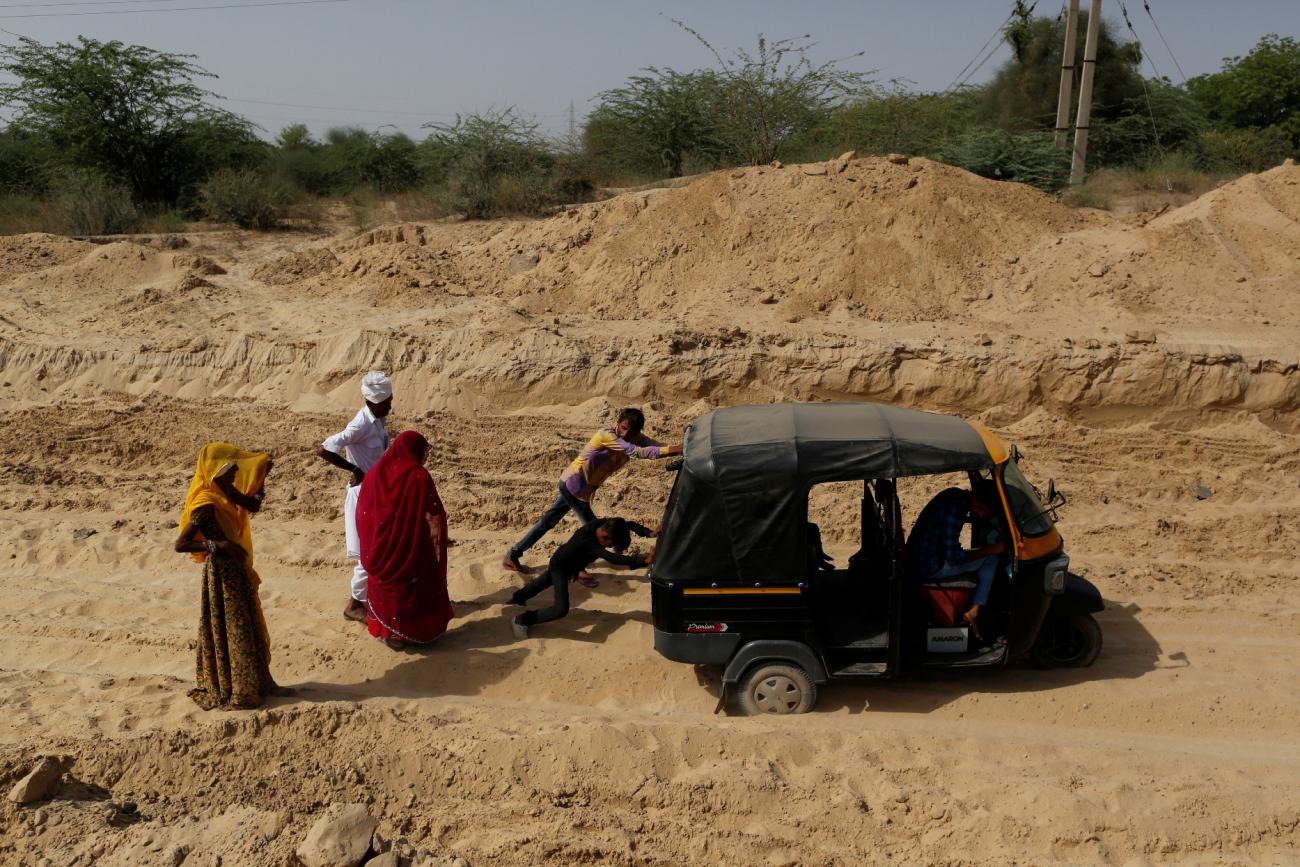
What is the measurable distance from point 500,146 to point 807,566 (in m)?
14.9

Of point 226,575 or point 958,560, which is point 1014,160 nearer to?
point 958,560

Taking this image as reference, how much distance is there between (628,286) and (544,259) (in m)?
1.69

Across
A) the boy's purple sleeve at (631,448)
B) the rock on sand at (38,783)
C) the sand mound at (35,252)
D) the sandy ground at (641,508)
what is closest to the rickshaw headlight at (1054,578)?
the sandy ground at (641,508)

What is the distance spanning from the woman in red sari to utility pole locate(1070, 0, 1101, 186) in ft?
45.1

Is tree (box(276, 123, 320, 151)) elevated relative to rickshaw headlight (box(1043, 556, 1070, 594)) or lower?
elevated

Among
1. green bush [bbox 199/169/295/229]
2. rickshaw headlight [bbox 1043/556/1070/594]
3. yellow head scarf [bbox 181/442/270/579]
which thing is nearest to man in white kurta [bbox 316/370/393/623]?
yellow head scarf [bbox 181/442/270/579]

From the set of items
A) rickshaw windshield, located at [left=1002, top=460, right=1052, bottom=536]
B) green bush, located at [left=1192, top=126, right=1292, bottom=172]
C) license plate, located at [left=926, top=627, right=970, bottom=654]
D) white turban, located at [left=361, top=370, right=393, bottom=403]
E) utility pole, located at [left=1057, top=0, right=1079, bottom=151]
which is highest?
utility pole, located at [left=1057, top=0, right=1079, bottom=151]

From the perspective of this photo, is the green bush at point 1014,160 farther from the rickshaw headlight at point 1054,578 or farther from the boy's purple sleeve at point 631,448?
the rickshaw headlight at point 1054,578

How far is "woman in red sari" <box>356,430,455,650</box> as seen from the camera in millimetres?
6418

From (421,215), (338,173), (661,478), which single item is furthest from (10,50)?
(661,478)

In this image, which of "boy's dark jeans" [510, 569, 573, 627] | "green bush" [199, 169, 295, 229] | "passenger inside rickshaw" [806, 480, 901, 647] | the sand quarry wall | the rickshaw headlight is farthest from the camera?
"green bush" [199, 169, 295, 229]

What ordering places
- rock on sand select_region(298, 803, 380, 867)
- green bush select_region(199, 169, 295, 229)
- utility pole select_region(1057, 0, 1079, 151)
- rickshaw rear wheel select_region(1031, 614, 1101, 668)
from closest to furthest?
rock on sand select_region(298, 803, 380, 867) < rickshaw rear wheel select_region(1031, 614, 1101, 668) < utility pole select_region(1057, 0, 1079, 151) < green bush select_region(199, 169, 295, 229)

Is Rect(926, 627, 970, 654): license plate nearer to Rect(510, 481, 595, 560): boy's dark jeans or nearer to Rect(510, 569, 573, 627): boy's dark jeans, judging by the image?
Rect(510, 569, 573, 627): boy's dark jeans

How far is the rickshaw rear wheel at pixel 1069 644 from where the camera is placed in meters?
6.28
